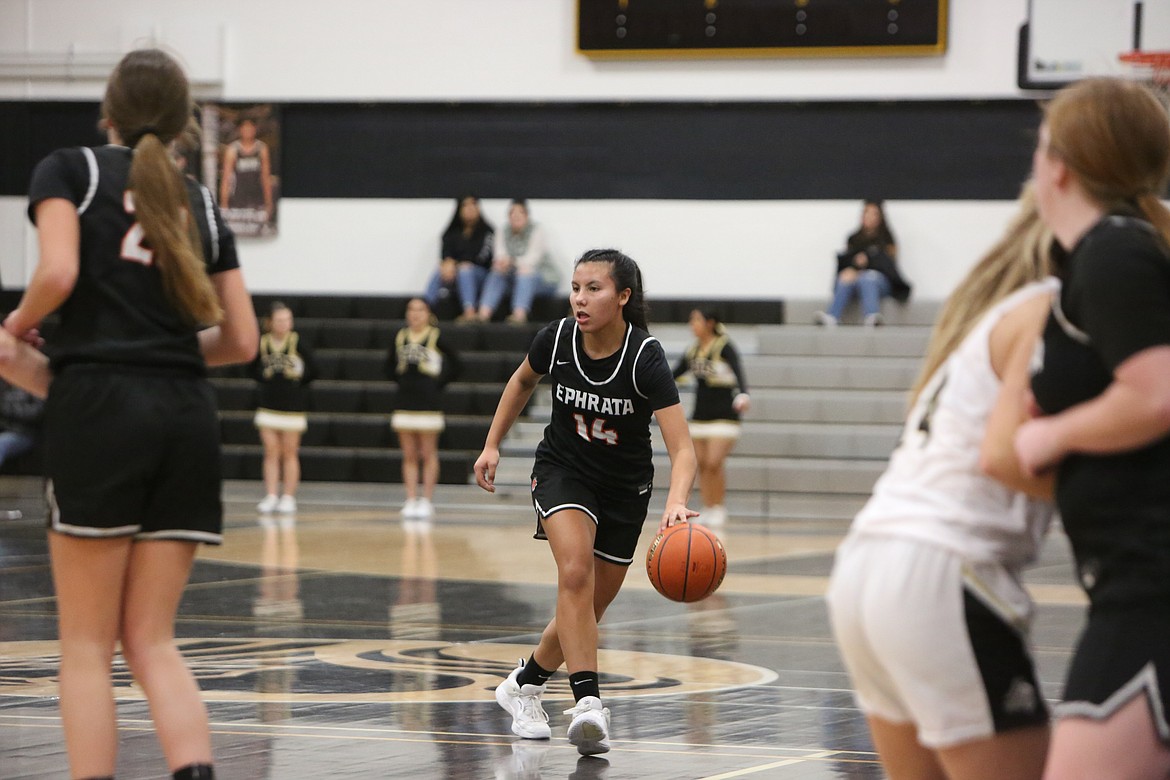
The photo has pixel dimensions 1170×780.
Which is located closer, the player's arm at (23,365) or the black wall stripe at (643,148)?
the player's arm at (23,365)

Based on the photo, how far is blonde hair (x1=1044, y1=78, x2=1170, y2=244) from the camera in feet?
8.05

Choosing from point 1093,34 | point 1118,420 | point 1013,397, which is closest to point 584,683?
point 1013,397

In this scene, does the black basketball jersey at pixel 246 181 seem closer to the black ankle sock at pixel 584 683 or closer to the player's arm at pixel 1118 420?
the black ankle sock at pixel 584 683

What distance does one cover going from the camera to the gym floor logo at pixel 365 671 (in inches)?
245

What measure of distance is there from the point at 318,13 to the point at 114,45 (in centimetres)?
270

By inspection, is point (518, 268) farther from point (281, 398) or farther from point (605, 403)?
point (605, 403)

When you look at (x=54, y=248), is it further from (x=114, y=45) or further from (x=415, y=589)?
(x=114, y=45)

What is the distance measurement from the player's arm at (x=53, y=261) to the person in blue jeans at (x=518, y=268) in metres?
14.4

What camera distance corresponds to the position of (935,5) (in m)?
18.0

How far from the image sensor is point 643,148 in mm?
19312

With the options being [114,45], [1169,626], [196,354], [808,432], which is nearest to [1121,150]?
[1169,626]

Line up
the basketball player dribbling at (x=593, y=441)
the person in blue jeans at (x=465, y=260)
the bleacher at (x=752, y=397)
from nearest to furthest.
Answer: the basketball player dribbling at (x=593, y=441) → the bleacher at (x=752, y=397) → the person in blue jeans at (x=465, y=260)

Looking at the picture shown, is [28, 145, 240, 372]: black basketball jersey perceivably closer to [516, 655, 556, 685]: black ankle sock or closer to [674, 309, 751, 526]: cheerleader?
[516, 655, 556, 685]: black ankle sock

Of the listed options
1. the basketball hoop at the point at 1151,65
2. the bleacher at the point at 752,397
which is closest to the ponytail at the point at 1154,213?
the basketball hoop at the point at 1151,65
